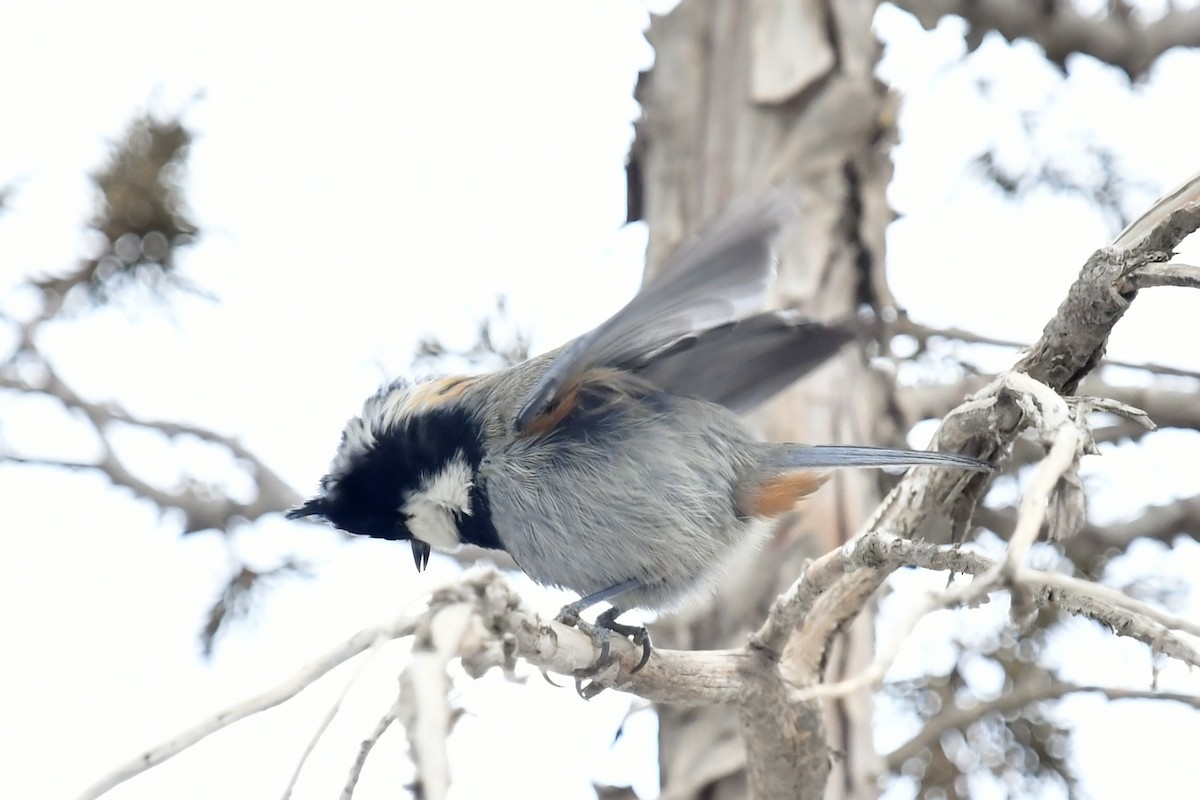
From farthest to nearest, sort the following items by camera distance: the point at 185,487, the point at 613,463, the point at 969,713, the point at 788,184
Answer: the point at 185,487
the point at 788,184
the point at 969,713
the point at 613,463

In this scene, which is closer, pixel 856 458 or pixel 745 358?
pixel 856 458

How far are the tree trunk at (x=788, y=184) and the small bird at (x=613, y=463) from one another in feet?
1.91

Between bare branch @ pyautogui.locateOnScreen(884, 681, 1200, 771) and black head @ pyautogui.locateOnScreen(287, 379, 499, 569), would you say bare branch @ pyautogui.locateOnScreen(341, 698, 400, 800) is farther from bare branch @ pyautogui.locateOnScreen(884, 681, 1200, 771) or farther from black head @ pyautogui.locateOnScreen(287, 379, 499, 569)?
bare branch @ pyautogui.locateOnScreen(884, 681, 1200, 771)

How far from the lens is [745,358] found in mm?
2096

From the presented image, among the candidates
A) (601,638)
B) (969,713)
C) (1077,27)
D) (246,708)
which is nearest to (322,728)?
(246,708)

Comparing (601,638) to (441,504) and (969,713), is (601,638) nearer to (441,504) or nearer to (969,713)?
(441,504)

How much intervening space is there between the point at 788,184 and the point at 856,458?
107cm

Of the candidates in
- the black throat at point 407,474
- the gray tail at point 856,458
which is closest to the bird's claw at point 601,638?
the black throat at point 407,474

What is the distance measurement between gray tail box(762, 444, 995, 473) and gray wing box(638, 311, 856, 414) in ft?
0.37

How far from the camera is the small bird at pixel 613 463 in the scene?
80.4 inches

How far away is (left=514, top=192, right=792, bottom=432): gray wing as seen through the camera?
180cm

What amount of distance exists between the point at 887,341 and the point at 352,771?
2.12 metres

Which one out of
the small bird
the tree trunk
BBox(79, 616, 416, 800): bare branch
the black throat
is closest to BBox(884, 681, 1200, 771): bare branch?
the tree trunk

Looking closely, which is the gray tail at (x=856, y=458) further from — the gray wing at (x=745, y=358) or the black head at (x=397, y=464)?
the black head at (x=397, y=464)
